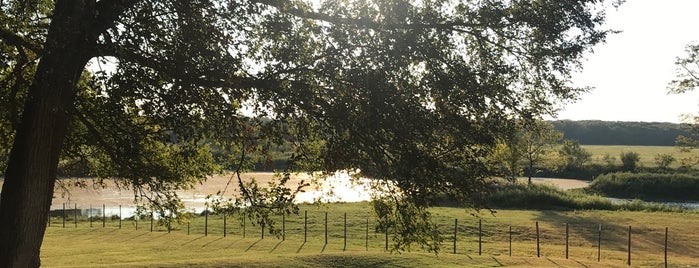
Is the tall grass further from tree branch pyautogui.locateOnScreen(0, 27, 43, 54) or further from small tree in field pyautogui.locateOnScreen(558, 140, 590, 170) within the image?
→ tree branch pyautogui.locateOnScreen(0, 27, 43, 54)

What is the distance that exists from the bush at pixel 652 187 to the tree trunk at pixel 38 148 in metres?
72.1

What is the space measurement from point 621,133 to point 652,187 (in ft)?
401

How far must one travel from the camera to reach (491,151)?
1131 cm

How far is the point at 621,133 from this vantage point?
187000mm

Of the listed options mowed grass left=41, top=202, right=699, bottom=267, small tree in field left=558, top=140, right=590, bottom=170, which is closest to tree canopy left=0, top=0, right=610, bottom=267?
mowed grass left=41, top=202, right=699, bottom=267

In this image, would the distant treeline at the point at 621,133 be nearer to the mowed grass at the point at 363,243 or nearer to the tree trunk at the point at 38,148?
the mowed grass at the point at 363,243

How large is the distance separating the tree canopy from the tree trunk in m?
0.02

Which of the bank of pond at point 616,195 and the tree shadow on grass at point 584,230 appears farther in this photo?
the bank of pond at point 616,195

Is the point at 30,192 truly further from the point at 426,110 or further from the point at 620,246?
the point at 620,246

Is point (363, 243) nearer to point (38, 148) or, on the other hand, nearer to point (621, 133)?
point (38, 148)

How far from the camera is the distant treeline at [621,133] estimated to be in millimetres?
178250

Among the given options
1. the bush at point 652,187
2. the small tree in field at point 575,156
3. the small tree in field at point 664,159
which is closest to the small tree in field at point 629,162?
the small tree in field at point 664,159

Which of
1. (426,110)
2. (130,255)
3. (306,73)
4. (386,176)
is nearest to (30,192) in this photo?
(306,73)

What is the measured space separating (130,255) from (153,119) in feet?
51.1
